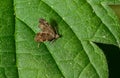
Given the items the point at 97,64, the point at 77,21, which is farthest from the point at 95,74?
the point at 77,21

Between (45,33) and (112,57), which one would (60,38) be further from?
(112,57)

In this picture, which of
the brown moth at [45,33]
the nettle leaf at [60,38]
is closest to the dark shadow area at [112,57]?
the nettle leaf at [60,38]

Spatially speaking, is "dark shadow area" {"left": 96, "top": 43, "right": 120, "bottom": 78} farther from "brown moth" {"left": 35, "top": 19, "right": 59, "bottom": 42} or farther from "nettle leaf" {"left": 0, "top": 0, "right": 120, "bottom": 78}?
"brown moth" {"left": 35, "top": 19, "right": 59, "bottom": 42}

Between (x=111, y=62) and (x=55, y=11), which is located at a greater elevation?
(x=55, y=11)

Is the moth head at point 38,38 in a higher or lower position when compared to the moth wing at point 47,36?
higher

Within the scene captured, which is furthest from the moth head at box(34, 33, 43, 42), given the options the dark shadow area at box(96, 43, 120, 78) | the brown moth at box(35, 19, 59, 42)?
the dark shadow area at box(96, 43, 120, 78)

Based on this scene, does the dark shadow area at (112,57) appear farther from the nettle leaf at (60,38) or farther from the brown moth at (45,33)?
the brown moth at (45,33)

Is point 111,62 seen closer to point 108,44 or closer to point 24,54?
point 108,44
